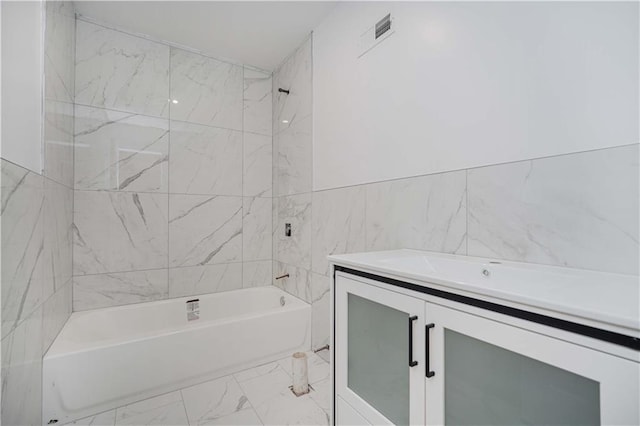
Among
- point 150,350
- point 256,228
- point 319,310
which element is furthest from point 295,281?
point 150,350

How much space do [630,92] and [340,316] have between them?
1214 mm

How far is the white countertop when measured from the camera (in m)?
0.55

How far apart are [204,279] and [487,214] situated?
2.36m

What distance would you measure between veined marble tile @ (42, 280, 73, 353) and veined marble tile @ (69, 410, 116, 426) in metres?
0.44

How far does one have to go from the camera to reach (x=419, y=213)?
149 centimetres

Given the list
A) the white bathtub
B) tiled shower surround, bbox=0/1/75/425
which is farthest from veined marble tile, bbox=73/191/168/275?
the white bathtub

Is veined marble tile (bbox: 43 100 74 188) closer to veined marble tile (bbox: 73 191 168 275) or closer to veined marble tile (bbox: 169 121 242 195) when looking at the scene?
veined marble tile (bbox: 73 191 168 275)

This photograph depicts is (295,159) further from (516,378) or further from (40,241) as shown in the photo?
(516,378)

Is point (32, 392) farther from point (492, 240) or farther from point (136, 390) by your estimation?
point (492, 240)

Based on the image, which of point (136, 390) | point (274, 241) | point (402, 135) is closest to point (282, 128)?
point (274, 241)

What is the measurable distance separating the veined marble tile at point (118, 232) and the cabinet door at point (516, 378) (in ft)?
7.72

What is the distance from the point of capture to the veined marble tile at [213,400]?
162 cm

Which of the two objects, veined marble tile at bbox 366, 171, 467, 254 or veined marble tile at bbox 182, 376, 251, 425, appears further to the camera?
veined marble tile at bbox 182, 376, 251, 425

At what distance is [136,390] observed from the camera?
5.65 ft
